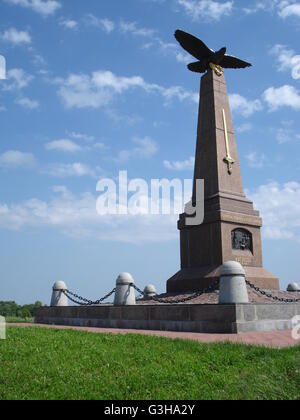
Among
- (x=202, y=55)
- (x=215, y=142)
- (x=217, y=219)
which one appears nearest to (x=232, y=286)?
(x=217, y=219)

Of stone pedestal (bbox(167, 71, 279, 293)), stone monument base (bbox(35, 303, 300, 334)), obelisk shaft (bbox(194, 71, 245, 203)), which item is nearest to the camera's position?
stone monument base (bbox(35, 303, 300, 334))

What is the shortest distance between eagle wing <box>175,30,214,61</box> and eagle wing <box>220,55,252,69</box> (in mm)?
850

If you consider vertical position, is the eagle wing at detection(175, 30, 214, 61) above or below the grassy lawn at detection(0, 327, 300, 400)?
above

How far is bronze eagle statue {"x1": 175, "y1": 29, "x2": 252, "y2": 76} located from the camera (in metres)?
17.1

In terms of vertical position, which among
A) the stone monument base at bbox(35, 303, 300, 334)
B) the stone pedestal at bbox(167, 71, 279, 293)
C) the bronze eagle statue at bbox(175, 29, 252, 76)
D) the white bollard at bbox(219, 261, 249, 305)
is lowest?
the stone monument base at bbox(35, 303, 300, 334)

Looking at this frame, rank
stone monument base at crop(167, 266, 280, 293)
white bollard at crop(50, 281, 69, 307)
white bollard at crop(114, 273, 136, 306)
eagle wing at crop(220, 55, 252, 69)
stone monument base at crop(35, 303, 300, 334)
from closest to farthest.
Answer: stone monument base at crop(35, 303, 300, 334)
white bollard at crop(114, 273, 136, 306)
stone monument base at crop(167, 266, 280, 293)
white bollard at crop(50, 281, 69, 307)
eagle wing at crop(220, 55, 252, 69)

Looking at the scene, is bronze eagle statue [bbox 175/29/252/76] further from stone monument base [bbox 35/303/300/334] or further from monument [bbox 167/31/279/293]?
stone monument base [bbox 35/303/300/334]

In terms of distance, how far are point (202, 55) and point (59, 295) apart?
35.1 feet

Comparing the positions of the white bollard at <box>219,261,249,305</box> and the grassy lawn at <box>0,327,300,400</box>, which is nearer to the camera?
the grassy lawn at <box>0,327,300,400</box>

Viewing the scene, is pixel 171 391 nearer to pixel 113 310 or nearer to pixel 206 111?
pixel 113 310

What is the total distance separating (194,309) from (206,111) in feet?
28.6

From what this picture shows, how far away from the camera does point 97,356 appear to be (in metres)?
6.46

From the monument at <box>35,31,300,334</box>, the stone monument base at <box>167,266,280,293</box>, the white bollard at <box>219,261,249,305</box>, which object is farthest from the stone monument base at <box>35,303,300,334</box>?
the stone monument base at <box>167,266,280,293</box>

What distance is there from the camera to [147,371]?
5668 mm
